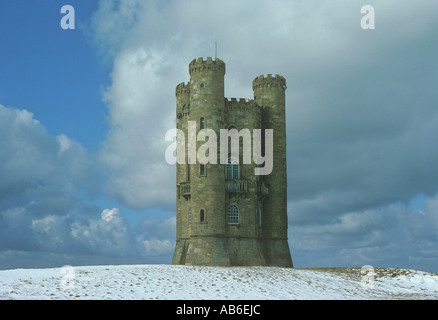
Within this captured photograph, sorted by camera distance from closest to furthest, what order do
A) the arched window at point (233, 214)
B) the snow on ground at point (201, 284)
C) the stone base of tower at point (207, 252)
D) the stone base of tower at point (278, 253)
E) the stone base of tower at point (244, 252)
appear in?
the snow on ground at point (201, 284) → the stone base of tower at point (207, 252) → the stone base of tower at point (244, 252) → the arched window at point (233, 214) → the stone base of tower at point (278, 253)

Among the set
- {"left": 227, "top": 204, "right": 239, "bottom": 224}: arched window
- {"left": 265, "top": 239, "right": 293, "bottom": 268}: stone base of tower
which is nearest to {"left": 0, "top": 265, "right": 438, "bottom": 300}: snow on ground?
{"left": 227, "top": 204, "right": 239, "bottom": 224}: arched window

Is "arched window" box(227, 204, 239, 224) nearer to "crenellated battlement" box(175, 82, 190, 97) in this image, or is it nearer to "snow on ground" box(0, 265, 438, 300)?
"snow on ground" box(0, 265, 438, 300)

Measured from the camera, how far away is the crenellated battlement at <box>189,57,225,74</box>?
5369 cm

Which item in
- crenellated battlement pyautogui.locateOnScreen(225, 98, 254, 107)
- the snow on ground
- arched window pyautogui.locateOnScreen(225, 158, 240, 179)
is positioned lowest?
the snow on ground

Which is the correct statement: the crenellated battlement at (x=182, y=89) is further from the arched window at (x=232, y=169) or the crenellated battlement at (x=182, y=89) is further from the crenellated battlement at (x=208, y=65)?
the arched window at (x=232, y=169)

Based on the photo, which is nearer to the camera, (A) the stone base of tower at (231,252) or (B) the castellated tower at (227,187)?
(A) the stone base of tower at (231,252)

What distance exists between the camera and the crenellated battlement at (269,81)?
59625 millimetres

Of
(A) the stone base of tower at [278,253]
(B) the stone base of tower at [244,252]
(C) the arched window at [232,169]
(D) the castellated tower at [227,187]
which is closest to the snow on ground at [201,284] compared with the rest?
(B) the stone base of tower at [244,252]

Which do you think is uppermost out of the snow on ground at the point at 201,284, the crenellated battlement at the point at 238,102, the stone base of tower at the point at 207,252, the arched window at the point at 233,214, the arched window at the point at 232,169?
the crenellated battlement at the point at 238,102

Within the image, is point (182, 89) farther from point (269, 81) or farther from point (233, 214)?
point (233, 214)

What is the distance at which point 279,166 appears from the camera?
193ft

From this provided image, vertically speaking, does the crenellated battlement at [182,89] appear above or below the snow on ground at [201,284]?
above
